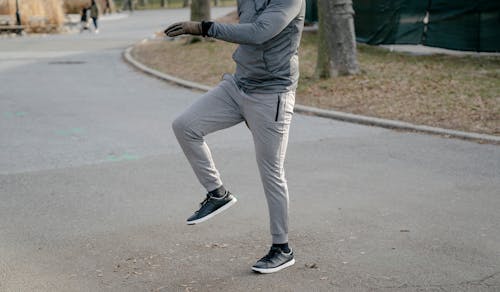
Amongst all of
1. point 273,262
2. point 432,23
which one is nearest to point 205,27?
point 273,262

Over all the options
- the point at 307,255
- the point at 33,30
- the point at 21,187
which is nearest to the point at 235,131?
the point at 21,187

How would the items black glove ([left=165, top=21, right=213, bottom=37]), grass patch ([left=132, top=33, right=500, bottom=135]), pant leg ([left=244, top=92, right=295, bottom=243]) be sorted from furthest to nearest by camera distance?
1. grass patch ([left=132, top=33, right=500, bottom=135])
2. pant leg ([left=244, top=92, right=295, bottom=243])
3. black glove ([left=165, top=21, right=213, bottom=37])

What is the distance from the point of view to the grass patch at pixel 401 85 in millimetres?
10695

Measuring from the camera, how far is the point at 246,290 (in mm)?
4461

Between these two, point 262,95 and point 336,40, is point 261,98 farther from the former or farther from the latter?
point 336,40

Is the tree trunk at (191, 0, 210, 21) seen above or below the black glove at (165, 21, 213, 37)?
below

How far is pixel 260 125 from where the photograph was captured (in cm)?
468

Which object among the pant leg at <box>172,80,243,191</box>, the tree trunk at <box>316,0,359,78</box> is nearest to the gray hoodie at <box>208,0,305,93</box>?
the pant leg at <box>172,80,243,191</box>

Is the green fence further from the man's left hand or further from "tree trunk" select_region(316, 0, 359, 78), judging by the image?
the man's left hand

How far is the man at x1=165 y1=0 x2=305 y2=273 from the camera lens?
4.39 m

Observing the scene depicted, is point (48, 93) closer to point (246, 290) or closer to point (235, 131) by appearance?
point (235, 131)

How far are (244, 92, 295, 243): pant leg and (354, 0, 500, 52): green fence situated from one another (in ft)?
43.7

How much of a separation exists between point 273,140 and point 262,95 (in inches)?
10.8

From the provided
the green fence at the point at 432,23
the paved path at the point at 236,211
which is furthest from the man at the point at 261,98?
the green fence at the point at 432,23
